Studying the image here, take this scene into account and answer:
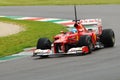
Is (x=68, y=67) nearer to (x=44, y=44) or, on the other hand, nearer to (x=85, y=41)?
(x=85, y=41)

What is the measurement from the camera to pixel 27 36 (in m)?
19.4

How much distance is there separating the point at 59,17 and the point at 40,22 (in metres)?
2.30

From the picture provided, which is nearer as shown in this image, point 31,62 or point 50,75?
point 50,75

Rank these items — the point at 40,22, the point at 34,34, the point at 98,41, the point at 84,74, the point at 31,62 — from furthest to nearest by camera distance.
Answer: the point at 40,22
the point at 34,34
the point at 98,41
the point at 31,62
the point at 84,74

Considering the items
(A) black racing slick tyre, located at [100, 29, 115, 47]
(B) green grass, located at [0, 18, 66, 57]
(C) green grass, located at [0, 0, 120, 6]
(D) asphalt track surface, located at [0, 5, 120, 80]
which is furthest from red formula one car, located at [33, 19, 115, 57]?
(C) green grass, located at [0, 0, 120, 6]

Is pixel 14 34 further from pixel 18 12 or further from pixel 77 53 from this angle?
pixel 18 12

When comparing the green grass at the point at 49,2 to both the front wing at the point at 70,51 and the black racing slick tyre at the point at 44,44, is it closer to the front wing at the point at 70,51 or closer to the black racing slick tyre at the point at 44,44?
the black racing slick tyre at the point at 44,44

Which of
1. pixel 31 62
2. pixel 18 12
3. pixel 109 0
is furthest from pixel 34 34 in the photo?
pixel 109 0

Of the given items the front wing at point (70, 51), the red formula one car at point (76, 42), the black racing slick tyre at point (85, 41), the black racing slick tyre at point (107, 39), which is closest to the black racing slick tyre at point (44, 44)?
the red formula one car at point (76, 42)

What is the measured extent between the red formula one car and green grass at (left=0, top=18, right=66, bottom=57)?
1454mm

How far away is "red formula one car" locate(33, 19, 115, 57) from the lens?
14.6m

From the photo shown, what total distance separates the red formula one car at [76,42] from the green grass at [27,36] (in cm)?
145

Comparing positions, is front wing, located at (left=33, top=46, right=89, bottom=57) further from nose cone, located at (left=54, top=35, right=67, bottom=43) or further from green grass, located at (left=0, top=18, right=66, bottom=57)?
green grass, located at (left=0, top=18, right=66, bottom=57)

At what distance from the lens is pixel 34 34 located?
1986 centimetres
